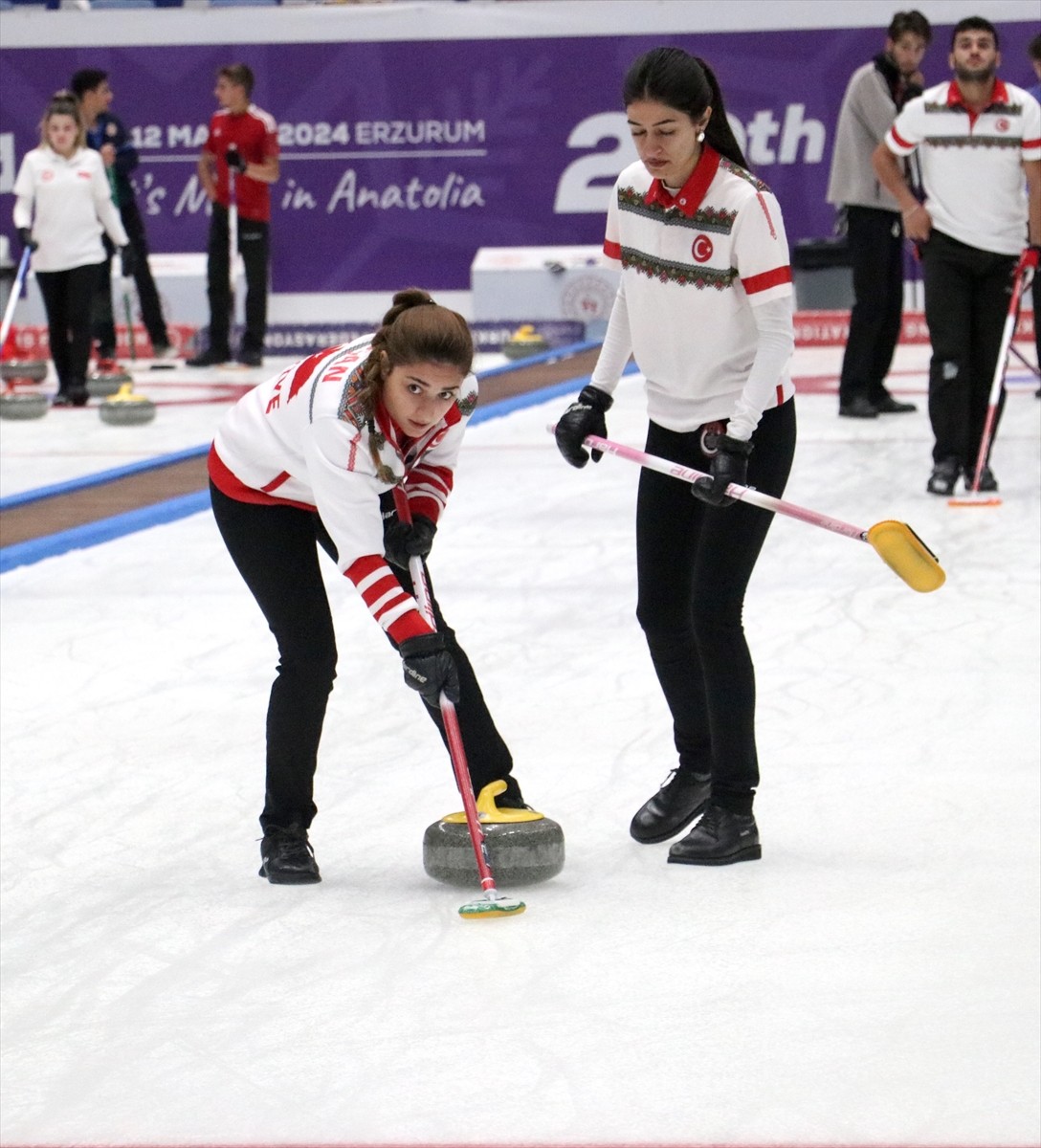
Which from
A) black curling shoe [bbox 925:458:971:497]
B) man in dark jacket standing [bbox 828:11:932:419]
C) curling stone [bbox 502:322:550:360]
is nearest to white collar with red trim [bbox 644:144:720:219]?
black curling shoe [bbox 925:458:971:497]

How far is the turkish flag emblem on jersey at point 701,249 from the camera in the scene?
2.62 metres

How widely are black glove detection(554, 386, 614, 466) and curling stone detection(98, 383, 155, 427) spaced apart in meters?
5.47

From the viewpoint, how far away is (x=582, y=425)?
9.30 ft

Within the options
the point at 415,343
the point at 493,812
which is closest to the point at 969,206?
the point at 493,812

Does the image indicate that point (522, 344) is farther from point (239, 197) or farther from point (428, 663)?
point (428, 663)

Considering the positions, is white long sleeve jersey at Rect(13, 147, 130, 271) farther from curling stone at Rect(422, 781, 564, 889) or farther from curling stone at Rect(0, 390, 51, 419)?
curling stone at Rect(422, 781, 564, 889)

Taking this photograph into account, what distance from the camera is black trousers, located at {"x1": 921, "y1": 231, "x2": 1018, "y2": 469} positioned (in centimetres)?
553

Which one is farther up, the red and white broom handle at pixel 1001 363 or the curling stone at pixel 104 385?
the red and white broom handle at pixel 1001 363

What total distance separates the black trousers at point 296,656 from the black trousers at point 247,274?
306 inches

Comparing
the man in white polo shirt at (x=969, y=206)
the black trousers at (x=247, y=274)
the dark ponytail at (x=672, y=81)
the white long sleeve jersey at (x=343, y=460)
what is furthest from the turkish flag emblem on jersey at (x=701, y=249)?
the black trousers at (x=247, y=274)

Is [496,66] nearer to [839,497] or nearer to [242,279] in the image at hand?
[242,279]

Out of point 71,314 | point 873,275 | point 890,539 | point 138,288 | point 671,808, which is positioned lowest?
point 138,288

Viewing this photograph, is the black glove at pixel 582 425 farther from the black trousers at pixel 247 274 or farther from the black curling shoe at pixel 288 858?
the black trousers at pixel 247 274

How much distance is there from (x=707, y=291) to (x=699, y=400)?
164mm
